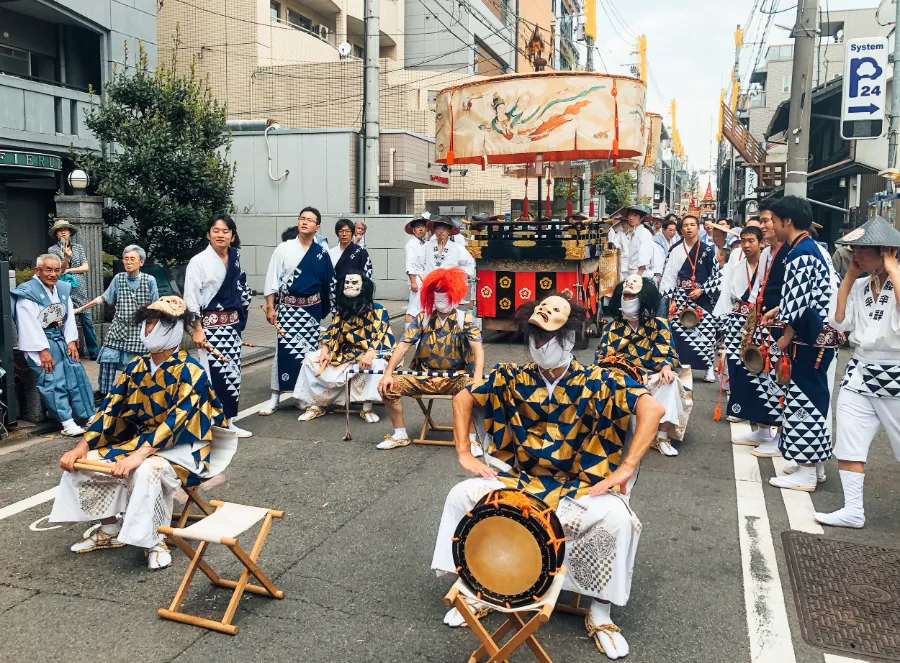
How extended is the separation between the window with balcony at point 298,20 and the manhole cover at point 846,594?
75.6 feet

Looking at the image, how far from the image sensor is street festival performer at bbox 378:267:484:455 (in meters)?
6.34

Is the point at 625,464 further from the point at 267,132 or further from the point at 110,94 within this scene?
the point at 267,132

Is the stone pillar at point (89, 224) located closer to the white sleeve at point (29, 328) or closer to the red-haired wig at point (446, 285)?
the white sleeve at point (29, 328)

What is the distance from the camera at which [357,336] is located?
7.46 meters

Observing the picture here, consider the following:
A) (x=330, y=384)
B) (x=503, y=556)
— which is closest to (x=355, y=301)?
(x=330, y=384)

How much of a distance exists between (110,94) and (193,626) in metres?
9.34

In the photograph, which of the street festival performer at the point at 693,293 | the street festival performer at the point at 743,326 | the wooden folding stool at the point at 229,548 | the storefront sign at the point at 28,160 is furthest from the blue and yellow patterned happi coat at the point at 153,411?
the storefront sign at the point at 28,160

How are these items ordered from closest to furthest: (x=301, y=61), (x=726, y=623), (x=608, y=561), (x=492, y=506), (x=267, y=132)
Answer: (x=492, y=506) < (x=608, y=561) < (x=726, y=623) < (x=267, y=132) < (x=301, y=61)

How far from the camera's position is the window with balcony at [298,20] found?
24597 mm

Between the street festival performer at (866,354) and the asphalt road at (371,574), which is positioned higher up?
the street festival performer at (866,354)

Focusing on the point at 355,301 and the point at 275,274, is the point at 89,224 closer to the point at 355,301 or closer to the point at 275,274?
the point at 275,274

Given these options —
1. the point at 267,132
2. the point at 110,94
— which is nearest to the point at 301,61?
the point at 267,132

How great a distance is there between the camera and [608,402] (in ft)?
11.9

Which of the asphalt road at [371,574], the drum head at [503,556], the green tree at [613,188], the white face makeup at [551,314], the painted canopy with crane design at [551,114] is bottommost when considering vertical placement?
the asphalt road at [371,574]
